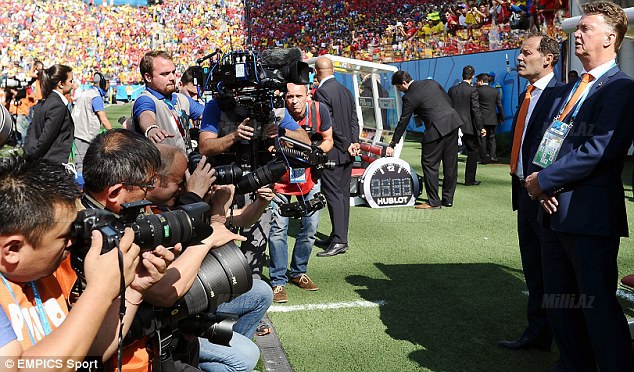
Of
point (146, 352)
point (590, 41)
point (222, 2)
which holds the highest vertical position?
point (222, 2)

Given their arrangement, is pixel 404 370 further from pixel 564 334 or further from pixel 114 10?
pixel 114 10

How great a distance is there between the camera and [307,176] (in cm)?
541

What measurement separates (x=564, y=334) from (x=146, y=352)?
2161 millimetres

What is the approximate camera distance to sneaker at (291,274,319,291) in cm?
556

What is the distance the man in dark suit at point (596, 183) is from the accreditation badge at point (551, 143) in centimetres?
1

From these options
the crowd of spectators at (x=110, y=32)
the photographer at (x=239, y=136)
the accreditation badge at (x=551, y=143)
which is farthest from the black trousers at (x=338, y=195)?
the crowd of spectators at (x=110, y=32)

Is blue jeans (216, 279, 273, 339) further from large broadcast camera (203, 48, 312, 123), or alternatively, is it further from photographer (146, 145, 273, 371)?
large broadcast camera (203, 48, 312, 123)

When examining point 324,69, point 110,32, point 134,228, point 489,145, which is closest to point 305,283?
point 324,69

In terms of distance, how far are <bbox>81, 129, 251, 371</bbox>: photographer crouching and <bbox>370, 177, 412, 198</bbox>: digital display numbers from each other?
6.41 metres

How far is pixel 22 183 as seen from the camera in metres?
1.89

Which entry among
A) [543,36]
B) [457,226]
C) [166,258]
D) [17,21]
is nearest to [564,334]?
Result: [543,36]

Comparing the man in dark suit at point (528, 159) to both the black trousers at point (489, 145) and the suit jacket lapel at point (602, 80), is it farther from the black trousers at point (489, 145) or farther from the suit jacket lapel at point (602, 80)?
the black trousers at point (489, 145)

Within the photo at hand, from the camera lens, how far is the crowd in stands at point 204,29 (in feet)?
81.6

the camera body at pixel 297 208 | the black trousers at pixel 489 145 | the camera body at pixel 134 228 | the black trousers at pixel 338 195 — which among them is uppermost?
the camera body at pixel 134 228
